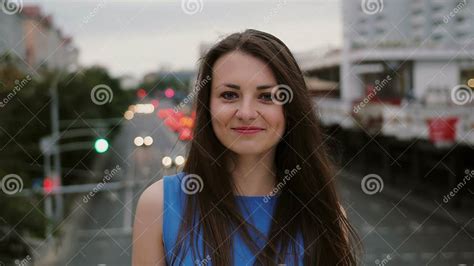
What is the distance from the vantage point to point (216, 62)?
1.90 meters

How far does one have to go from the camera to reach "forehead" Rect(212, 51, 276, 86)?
186 cm

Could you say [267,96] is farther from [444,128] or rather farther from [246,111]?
[444,128]

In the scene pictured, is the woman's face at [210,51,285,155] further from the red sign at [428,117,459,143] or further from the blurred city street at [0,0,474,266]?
the red sign at [428,117,459,143]

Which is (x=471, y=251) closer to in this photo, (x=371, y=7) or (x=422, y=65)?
(x=371, y=7)

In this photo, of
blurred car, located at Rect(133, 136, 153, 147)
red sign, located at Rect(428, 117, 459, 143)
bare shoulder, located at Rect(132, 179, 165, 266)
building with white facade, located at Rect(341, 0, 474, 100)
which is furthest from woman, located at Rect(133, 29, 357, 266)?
building with white facade, located at Rect(341, 0, 474, 100)

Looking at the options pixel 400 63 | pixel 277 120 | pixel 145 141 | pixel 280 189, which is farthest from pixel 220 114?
pixel 400 63

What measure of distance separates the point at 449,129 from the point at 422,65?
18.8 meters

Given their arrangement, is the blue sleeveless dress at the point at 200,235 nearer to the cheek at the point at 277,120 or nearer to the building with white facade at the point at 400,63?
the cheek at the point at 277,120

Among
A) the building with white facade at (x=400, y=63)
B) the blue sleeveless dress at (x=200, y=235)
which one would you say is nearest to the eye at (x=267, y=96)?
the blue sleeveless dress at (x=200, y=235)

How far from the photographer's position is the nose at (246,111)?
1826 millimetres

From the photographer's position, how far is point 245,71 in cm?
186

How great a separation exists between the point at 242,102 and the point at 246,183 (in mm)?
292

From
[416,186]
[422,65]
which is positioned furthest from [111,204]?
[422,65]

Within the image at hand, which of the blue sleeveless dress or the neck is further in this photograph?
the neck
